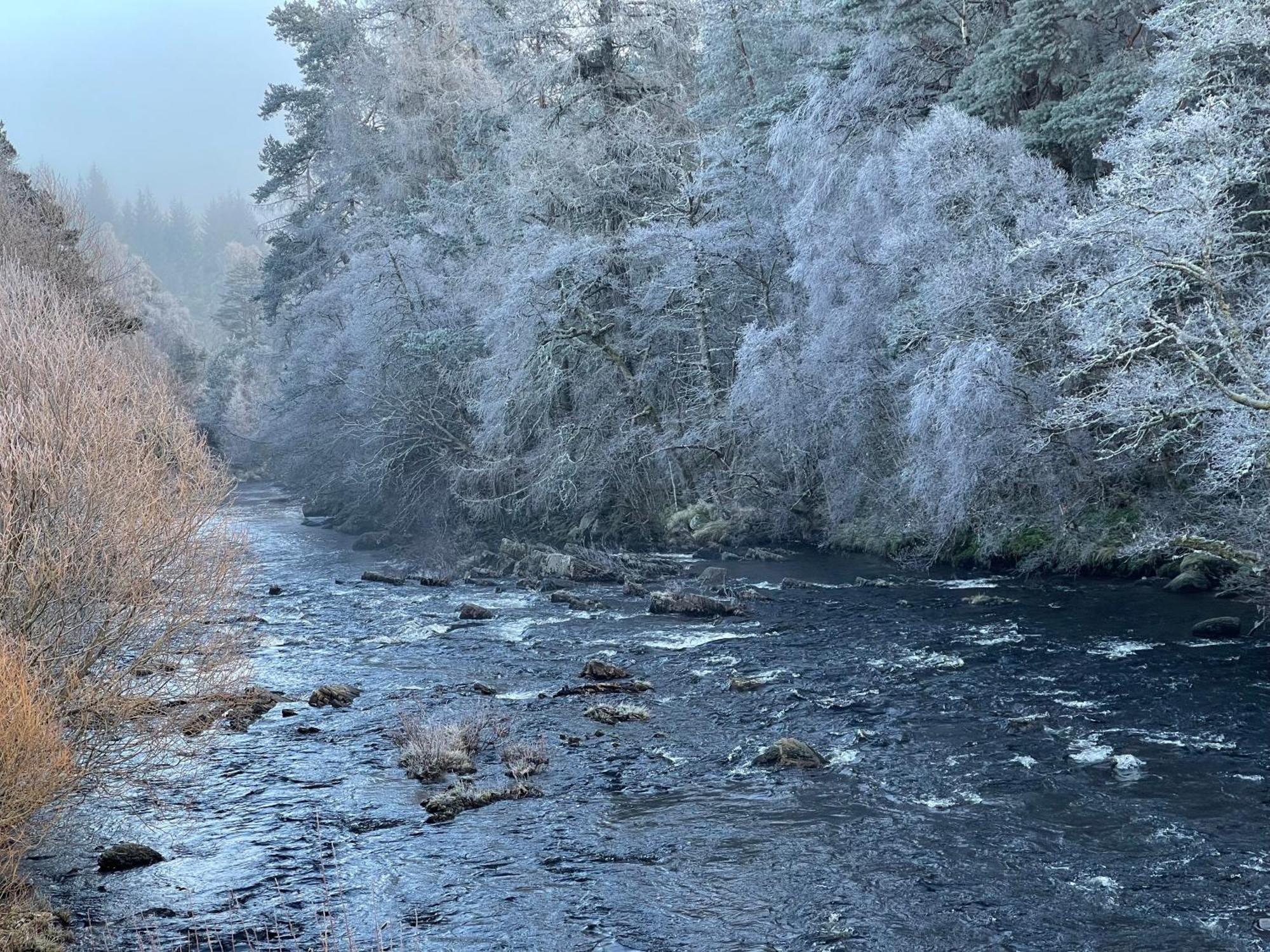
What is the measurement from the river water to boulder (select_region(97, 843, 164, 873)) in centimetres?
15

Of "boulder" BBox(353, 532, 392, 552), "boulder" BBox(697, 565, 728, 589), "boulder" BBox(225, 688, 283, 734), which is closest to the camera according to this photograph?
"boulder" BBox(225, 688, 283, 734)

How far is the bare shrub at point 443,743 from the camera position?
44.3 ft

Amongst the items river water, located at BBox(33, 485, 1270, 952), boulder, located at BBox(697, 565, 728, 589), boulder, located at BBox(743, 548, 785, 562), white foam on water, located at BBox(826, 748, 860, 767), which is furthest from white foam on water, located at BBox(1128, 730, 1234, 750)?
boulder, located at BBox(743, 548, 785, 562)

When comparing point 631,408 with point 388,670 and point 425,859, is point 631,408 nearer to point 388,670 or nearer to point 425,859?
point 388,670

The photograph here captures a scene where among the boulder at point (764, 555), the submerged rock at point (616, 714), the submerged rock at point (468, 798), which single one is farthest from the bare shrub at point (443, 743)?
the boulder at point (764, 555)

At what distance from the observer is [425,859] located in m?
11.0

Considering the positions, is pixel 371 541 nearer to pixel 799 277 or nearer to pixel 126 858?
pixel 799 277

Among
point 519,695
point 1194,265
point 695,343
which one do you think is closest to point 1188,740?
point 1194,265

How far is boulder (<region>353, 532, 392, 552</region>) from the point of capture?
1401 inches

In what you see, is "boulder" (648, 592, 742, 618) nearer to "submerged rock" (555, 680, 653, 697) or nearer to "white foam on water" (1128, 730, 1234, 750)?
"submerged rock" (555, 680, 653, 697)

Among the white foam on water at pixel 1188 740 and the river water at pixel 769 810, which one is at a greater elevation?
the white foam on water at pixel 1188 740

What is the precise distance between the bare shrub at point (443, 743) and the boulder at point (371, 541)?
2117 cm

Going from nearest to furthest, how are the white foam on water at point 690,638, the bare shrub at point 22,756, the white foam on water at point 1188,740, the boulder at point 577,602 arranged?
the bare shrub at point 22,756 < the white foam on water at point 1188,740 < the white foam on water at point 690,638 < the boulder at point 577,602

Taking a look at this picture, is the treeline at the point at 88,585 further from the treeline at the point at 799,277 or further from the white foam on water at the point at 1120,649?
the treeline at the point at 799,277
